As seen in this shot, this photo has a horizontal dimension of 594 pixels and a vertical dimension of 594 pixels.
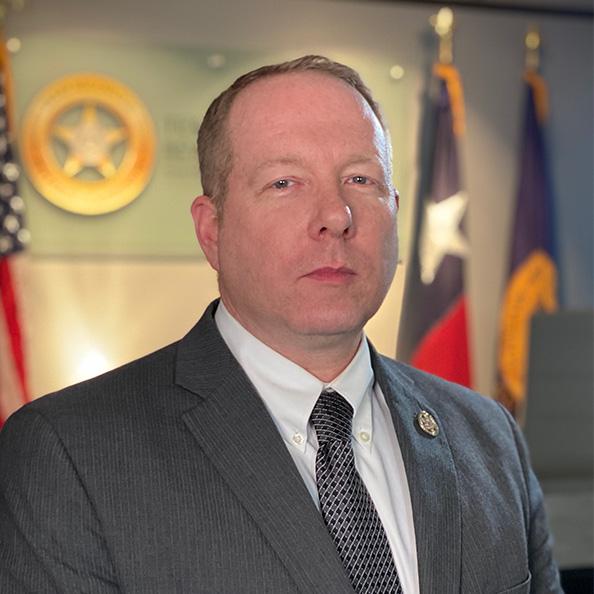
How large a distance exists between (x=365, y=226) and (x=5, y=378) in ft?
11.5

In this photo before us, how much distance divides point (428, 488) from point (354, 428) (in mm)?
127

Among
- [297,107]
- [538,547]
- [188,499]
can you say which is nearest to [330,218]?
[297,107]

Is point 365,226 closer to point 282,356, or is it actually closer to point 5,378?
point 282,356

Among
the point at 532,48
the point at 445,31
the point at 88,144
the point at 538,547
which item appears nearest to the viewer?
the point at 538,547

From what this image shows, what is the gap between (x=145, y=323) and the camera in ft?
16.4

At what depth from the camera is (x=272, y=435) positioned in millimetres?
1301

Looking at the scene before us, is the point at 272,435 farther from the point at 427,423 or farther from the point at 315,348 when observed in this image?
the point at 427,423

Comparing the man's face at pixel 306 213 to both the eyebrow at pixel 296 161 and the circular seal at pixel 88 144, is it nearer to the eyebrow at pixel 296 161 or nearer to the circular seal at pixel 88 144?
the eyebrow at pixel 296 161

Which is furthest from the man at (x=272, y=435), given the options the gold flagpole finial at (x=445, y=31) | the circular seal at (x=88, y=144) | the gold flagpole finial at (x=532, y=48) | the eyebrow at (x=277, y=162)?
the gold flagpole finial at (x=532, y=48)

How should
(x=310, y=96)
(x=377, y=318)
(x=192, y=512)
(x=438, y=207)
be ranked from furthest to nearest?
(x=438, y=207) → (x=377, y=318) → (x=310, y=96) → (x=192, y=512)

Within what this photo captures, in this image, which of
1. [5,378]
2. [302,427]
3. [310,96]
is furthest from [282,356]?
[5,378]

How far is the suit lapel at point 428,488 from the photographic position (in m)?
1.32

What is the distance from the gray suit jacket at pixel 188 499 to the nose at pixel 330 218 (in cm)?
24

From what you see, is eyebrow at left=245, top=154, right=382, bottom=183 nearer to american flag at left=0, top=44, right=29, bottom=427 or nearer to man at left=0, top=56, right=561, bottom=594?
man at left=0, top=56, right=561, bottom=594
